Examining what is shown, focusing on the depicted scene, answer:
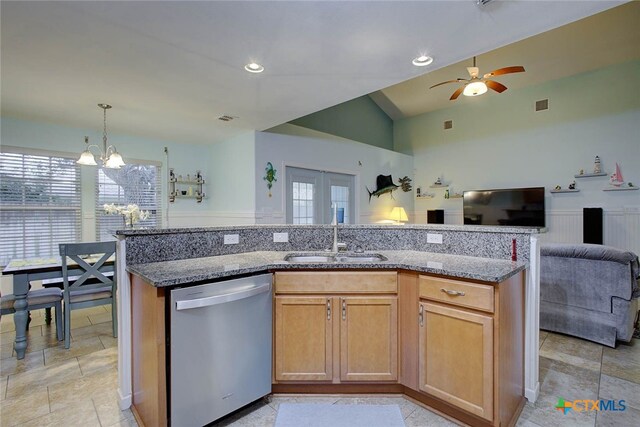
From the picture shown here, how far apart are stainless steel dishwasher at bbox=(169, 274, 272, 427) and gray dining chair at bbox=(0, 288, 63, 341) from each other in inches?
86.2

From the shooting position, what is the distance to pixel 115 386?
2.35m

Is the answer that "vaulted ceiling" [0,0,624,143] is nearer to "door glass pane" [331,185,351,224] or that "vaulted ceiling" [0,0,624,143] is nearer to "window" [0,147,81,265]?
A: "window" [0,147,81,265]


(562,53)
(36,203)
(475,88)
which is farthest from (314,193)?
(562,53)

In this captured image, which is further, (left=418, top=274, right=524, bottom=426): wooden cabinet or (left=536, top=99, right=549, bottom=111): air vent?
(left=536, top=99, right=549, bottom=111): air vent

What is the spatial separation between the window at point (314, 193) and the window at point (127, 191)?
2273mm

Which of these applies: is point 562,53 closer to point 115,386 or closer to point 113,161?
point 113,161

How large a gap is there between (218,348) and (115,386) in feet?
3.84

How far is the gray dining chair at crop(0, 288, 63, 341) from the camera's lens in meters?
2.82

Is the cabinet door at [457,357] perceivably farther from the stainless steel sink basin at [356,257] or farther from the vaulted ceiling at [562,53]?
the vaulted ceiling at [562,53]

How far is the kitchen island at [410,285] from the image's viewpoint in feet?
5.71

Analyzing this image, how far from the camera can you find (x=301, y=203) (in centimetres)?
532

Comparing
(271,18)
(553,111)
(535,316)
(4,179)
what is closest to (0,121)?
(4,179)

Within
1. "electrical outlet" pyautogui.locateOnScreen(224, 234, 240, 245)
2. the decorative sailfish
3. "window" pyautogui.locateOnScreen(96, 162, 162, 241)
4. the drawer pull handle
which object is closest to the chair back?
"electrical outlet" pyautogui.locateOnScreen(224, 234, 240, 245)

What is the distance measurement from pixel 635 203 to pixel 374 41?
213 inches
